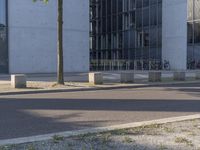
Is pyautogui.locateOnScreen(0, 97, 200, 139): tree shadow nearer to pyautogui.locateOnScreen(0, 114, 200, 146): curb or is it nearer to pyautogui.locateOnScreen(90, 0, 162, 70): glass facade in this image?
pyautogui.locateOnScreen(0, 114, 200, 146): curb

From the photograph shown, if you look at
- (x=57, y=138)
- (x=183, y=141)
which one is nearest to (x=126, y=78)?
(x=57, y=138)

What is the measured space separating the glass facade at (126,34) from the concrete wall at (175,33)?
112 centimetres

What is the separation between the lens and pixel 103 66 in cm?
4709

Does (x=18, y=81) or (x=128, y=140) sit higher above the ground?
(x=18, y=81)

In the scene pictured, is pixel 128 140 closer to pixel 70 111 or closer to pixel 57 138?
pixel 57 138

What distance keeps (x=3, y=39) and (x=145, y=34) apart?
19015 mm

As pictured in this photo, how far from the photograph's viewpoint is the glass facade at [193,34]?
4350cm

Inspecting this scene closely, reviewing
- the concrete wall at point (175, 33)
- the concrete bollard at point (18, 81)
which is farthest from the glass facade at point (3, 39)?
the concrete wall at point (175, 33)

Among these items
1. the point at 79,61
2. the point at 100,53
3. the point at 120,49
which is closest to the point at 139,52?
the point at 120,49

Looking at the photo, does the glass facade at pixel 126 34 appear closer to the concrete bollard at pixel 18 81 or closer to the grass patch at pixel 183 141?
the concrete bollard at pixel 18 81

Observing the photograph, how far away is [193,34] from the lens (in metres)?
44.2

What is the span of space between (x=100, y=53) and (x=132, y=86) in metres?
35.9

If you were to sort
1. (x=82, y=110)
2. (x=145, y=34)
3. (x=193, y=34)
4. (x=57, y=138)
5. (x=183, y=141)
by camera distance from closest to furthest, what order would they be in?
1. (x=183, y=141)
2. (x=57, y=138)
3. (x=82, y=110)
4. (x=193, y=34)
5. (x=145, y=34)

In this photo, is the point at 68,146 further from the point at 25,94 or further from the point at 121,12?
the point at 121,12
